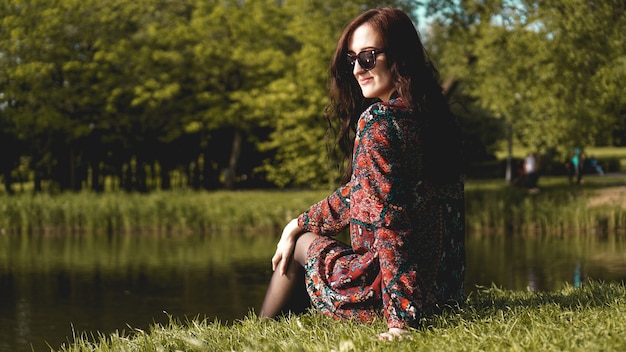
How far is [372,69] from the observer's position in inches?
154

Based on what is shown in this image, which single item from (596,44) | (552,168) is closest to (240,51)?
(596,44)

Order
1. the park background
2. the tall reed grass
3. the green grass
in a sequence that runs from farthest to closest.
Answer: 1. the tall reed grass
2. the park background
3. the green grass

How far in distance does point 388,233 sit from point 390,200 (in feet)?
0.43

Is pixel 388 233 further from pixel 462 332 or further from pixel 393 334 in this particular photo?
pixel 462 332

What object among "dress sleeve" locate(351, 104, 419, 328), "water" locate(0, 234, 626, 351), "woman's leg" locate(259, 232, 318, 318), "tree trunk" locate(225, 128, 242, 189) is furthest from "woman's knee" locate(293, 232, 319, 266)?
"tree trunk" locate(225, 128, 242, 189)

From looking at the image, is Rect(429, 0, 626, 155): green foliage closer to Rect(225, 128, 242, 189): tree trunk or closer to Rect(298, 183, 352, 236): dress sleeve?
Rect(225, 128, 242, 189): tree trunk

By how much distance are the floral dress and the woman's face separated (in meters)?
0.18

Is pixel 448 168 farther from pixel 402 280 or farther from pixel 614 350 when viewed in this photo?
pixel 614 350

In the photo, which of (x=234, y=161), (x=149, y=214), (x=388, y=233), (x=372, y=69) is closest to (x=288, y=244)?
(x=388, y=233)

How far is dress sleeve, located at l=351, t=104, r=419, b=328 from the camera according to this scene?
3.66 m

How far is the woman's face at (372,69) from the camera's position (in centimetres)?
391

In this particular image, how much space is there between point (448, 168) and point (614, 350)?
101cm

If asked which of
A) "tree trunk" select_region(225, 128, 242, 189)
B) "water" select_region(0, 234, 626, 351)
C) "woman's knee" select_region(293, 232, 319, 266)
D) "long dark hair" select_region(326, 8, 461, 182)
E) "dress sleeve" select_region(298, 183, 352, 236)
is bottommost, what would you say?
"water" select_region(0, 234, 626, 351)

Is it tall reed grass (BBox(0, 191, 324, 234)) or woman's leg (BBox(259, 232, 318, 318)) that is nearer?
woman's leg (BBox(259, 232, 318, 318))
